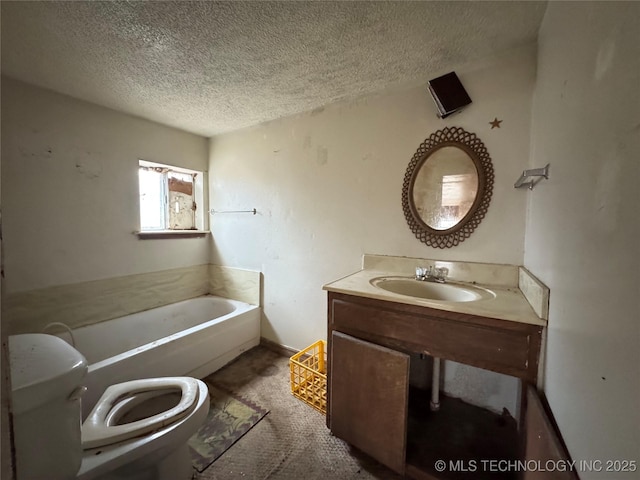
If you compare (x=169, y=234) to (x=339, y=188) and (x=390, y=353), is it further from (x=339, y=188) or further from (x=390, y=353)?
(x=390, y=353)

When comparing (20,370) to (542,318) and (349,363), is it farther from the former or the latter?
(542,318)

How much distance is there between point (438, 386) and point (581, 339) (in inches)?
41.8

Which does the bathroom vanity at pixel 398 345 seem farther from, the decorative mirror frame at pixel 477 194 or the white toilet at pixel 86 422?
the white toilet at pixel 86 422

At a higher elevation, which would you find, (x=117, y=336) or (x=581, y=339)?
(x=581, y=339)

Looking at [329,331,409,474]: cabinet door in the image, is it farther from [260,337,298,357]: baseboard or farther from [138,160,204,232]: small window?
[138,160,204,232]: small window

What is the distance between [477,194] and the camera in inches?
53.3

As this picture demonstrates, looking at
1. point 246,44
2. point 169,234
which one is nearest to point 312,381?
point 169,234

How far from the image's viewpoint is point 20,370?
630 millimetres

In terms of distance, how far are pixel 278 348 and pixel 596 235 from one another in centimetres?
218

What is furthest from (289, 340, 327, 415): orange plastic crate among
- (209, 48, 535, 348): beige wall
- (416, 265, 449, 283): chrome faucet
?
(416, 265, 449, 283): chrome faucet

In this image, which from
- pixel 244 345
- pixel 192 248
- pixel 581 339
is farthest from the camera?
pixel 192 248

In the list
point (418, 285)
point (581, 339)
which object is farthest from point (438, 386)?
point (581, 339)

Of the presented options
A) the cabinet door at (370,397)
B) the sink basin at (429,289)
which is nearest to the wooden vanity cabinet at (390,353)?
the cabinet door at (370,397)

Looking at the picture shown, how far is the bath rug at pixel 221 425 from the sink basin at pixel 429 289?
110 cm
